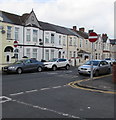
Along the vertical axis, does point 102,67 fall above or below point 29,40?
below

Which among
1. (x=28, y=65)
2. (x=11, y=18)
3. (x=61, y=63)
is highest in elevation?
(x=11, y=18)

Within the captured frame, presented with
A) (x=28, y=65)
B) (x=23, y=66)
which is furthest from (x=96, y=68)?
(x=23, y=66)

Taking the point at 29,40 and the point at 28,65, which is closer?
the point at 28,65

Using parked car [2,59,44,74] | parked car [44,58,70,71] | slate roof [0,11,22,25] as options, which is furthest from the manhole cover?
slate roof [0,11,22,25]

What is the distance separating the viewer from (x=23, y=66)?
56.3 feet

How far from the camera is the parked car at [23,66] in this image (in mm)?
16438

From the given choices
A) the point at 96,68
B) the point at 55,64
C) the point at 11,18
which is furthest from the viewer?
the point at 11,18

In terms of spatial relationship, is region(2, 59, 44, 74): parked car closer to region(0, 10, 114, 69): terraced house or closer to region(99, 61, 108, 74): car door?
region(0, 10, 114, 69): terraced house

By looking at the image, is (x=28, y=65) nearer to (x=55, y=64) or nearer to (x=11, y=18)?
(x=55, y=64)

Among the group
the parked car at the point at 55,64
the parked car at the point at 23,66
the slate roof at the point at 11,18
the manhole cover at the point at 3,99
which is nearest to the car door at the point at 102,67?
the parked car at the point at 55,64

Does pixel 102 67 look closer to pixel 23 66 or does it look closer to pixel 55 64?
pixel 55 64

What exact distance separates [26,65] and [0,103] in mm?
11547

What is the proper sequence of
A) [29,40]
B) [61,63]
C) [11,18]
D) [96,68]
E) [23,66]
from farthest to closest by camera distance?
[29,40] < [11,18] < [61,63] < [23,66] < [96,68]

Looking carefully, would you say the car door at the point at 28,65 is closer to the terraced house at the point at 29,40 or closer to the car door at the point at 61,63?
the car door at the point at 61,63
